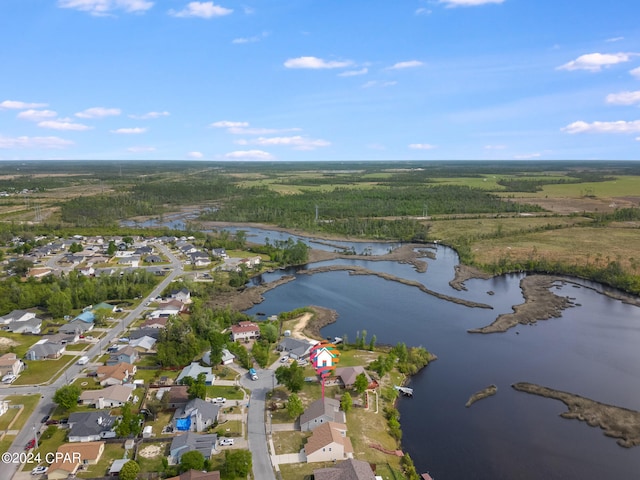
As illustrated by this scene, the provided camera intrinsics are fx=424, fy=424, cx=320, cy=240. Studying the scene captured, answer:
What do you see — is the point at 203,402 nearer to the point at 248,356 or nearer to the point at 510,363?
the point at 248,356

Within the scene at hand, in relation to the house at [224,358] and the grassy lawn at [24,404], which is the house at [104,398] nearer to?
the grassy lawn at [24,404]

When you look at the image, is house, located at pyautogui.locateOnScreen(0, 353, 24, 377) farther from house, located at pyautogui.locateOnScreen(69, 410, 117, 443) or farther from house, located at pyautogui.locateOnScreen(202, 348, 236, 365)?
house, located at pyautogui.locateOnScreen(202, 348, 236, 365)

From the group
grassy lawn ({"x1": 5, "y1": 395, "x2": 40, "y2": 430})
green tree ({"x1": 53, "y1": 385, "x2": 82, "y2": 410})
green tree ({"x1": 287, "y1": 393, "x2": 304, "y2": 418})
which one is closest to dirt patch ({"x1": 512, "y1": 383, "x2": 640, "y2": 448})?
green tree ({"x1": 287, "y1": 393, "x2": 304, "y2": 418})

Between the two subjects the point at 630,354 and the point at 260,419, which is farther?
the point at 630,354

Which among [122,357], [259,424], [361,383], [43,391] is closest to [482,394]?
[361,383]

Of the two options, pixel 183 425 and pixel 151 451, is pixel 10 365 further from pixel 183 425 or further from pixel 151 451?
pixel 183 425

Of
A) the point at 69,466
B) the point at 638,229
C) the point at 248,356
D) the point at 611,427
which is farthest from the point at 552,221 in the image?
the point at 69,466
